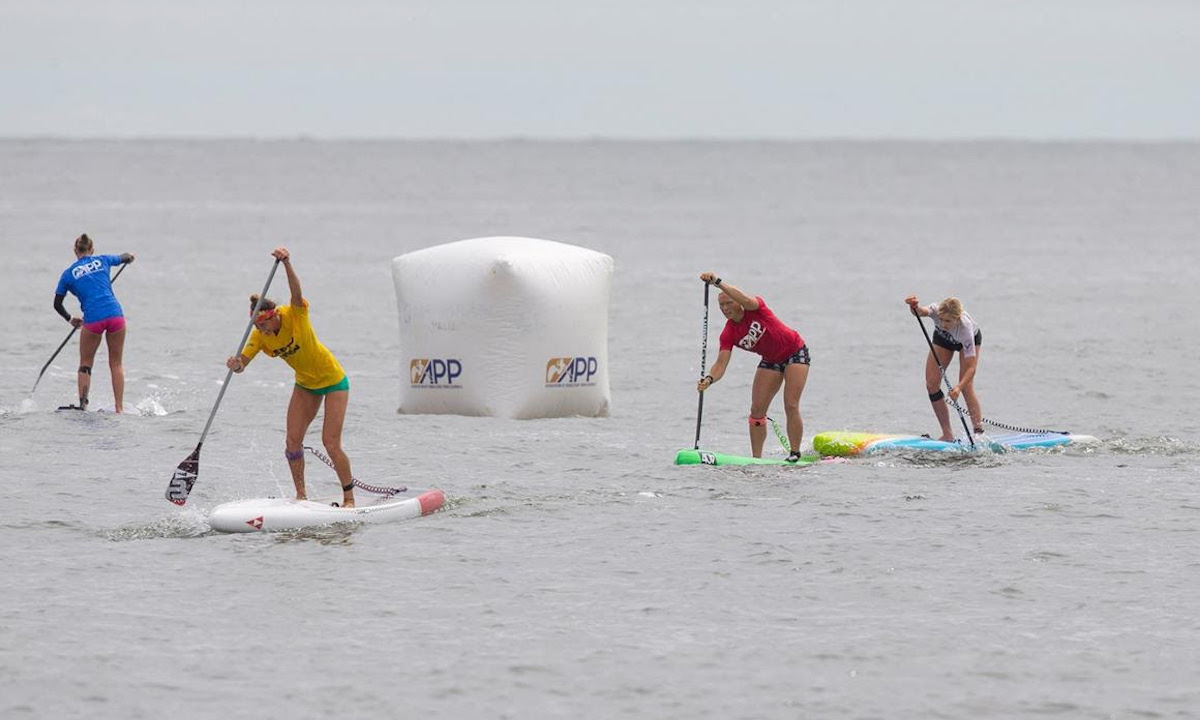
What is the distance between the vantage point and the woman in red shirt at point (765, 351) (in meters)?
16.0

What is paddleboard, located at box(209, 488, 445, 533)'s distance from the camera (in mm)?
13609

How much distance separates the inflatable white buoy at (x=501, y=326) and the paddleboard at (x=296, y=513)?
4.25 metres

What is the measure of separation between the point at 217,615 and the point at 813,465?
7.15m

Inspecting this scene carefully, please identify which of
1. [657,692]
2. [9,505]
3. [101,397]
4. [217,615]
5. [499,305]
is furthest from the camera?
[101,397]

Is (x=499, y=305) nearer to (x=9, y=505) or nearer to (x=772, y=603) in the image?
(x=9, y=505)

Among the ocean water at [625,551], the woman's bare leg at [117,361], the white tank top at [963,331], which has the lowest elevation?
the ocean water at [625,551]

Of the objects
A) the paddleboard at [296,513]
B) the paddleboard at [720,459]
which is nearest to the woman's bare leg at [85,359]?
the paddleboard at [296,513]

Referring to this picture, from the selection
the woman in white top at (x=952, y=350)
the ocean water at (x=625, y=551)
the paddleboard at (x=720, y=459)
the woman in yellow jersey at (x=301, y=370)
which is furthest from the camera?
the woman in white top at (x=952, y=350)

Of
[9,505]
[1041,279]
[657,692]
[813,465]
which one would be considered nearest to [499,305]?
[813,465]

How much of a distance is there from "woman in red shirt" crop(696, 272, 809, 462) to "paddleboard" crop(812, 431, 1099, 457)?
31.4 inches

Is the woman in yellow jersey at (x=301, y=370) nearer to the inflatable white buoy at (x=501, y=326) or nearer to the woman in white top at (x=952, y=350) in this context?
the inflatable white buoy at (x=501, y=326)

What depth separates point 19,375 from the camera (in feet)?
76.9

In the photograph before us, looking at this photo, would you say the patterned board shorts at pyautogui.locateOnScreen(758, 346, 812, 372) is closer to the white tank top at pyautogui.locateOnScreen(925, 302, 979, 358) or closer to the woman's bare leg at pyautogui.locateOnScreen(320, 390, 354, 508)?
the white tank top at pyautogui.locateOnScreen(925, 302, 979, 358)

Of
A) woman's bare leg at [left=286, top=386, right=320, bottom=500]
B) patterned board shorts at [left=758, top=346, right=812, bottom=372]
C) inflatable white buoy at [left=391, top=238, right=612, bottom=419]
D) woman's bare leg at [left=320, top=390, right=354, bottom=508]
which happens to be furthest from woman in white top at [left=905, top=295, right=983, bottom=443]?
woman's bare leg at [left=286, top=386, right=320, bottom=500]
